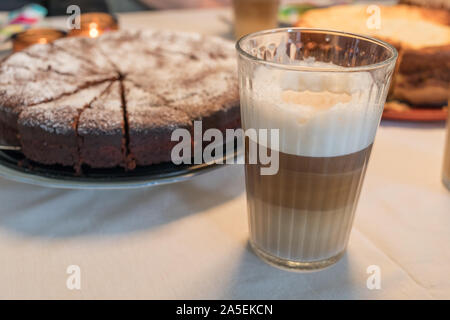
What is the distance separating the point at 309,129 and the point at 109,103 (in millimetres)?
499

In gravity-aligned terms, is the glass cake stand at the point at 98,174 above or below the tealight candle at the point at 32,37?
below

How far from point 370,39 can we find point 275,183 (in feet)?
0.85

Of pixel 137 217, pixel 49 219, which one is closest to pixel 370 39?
pixel 137 217

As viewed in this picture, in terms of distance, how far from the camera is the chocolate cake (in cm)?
86

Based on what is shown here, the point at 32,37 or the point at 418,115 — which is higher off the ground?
the point at 32,37

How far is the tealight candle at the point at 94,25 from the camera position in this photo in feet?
4.99

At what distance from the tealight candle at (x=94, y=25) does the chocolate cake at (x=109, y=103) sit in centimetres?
32

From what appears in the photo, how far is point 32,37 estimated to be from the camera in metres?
1.43

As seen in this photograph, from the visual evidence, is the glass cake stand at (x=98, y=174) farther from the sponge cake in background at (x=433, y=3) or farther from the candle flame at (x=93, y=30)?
the sponge cake in background at (x=433, y=3)

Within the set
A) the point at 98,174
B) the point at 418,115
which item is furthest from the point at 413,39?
the point at 98,174

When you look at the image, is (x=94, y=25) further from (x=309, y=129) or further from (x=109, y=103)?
(x=309, y=129)

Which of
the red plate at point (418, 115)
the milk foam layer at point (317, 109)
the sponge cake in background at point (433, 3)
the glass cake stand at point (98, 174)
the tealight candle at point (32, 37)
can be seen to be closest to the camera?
the milk foam layer at point (317, 109)

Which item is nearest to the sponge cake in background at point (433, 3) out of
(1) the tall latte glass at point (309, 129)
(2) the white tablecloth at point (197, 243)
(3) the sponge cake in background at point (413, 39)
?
(3) the sponge cake in background at point (413, 39)

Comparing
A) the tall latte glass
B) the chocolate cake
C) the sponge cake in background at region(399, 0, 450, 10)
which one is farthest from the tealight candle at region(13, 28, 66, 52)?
the sponge cake in background at region(399, 0, 450, 10)
